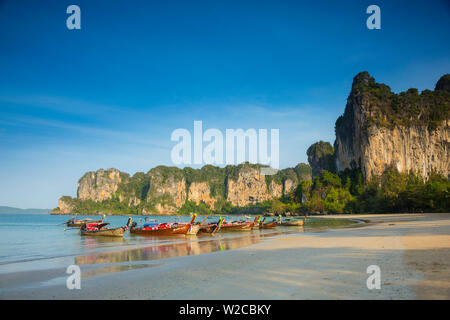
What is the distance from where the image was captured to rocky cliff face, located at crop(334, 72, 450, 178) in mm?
90000

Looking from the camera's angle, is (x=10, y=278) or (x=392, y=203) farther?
(x=392, y=203)

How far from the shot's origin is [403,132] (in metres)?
92.3

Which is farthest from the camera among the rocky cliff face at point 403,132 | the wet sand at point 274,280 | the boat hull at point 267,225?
the rocky cliff face at point 403,132

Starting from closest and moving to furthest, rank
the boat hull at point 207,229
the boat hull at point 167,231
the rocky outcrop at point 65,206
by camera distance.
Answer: the boat hull at point 167,231, the boat hull at point 207,229, the rocky outcrop at point 65,206

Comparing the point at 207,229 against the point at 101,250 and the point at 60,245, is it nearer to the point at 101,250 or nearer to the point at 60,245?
the point at 60,245

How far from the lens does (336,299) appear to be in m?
5.34

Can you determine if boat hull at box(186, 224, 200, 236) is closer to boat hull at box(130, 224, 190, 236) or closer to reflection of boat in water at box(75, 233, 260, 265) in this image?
boat hull at box(130, 224, 190, 236)

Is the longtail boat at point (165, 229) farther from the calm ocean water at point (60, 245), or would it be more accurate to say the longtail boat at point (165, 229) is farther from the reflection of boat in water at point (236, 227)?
the reflection of boat in water at point (236, 227)

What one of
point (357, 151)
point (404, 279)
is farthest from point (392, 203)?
point (404, 279)

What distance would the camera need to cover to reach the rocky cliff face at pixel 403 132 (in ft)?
295

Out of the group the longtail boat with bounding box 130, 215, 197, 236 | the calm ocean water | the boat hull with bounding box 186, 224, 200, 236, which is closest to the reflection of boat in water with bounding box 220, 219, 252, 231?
the calm ocean water

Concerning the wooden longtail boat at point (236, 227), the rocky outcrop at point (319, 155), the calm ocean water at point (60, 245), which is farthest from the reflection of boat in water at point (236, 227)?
the rocky outcrop at point (319, 155)
